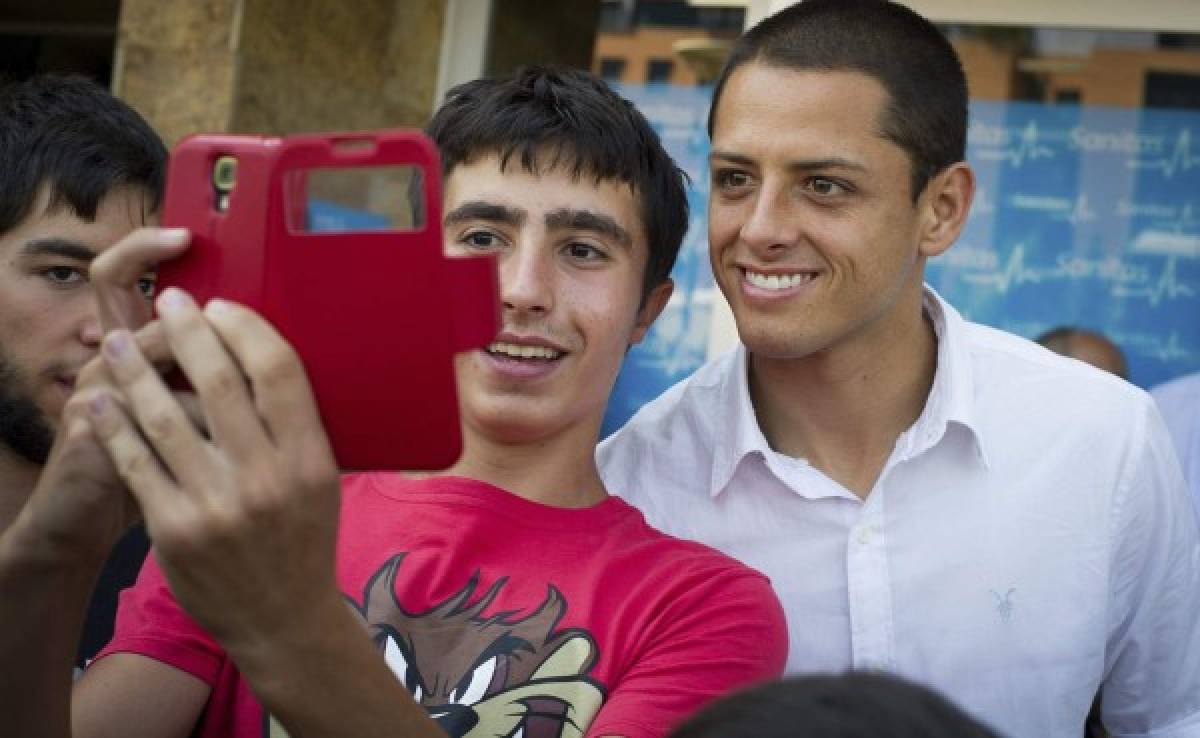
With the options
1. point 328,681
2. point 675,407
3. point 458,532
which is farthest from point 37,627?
point 675,407

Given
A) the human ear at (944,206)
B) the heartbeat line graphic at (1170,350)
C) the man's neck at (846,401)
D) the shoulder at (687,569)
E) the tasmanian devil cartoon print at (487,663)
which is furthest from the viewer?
the heartbeat line graphic at (1170,350)

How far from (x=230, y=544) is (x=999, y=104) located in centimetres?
444

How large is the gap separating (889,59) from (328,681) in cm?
192

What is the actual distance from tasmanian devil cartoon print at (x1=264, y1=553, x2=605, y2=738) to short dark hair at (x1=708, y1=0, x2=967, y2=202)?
4.13 feet

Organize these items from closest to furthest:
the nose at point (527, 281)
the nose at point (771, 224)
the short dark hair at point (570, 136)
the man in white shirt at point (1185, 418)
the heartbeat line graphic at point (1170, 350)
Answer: the nose at point (527, 281) < the short dark hair at point (570, 136) < the nose at point (771, 224) < the man in white shirt at point (1185, 418) < the heartbeat line graphic at point (1170, 350)

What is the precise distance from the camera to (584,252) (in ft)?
7.75

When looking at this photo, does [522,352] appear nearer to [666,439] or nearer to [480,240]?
[480,240]

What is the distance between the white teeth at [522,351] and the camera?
90.0 inches

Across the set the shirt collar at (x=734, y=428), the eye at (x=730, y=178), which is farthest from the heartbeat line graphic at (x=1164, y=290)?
the eye at (x=730, y=178)

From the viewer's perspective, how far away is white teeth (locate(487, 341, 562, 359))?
2285 millimetres

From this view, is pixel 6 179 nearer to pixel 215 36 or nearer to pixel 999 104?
pixel 215 36

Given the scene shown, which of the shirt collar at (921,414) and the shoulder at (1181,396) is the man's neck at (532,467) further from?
the shoulder at (1181,396)

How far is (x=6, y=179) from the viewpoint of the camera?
2.65 m

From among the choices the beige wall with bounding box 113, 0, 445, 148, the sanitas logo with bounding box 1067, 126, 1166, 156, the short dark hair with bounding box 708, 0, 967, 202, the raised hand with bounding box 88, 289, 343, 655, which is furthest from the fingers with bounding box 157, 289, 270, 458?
the sanitas logo with bounding box 1067, 126, 1166, 156
